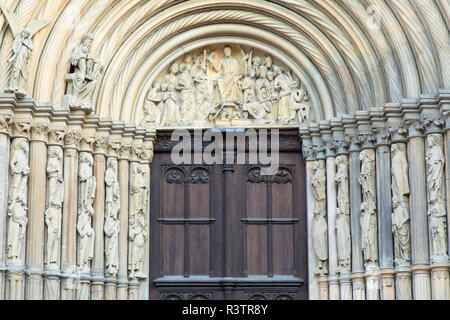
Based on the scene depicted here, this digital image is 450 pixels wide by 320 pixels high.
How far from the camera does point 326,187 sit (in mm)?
17531

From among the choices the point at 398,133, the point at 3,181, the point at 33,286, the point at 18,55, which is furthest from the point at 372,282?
the point at 18,55

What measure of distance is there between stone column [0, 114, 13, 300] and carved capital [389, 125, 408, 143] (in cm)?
646

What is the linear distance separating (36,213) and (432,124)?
22.2 feet

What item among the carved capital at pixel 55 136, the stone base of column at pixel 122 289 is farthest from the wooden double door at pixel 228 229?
the carved capital at pixel 55 136

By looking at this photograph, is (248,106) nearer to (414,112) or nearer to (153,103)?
(153,103)

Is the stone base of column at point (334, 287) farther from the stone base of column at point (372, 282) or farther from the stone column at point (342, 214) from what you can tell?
the stone base of column at point (372, 282)

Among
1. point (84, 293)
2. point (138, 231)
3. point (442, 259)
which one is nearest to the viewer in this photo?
point (442, 259)

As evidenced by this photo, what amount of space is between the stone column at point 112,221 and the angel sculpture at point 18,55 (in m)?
2.19

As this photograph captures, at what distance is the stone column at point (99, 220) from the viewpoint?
1664 cm

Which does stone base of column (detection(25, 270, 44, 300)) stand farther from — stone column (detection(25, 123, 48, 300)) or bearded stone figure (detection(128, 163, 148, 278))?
bearded stone figure (detection(128, 163, 148, 278))

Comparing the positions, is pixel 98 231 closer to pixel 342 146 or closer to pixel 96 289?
pixel 96 289

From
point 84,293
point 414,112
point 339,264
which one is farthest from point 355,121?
point 84,293

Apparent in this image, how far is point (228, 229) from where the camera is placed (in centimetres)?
1775

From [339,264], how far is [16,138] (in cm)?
603
